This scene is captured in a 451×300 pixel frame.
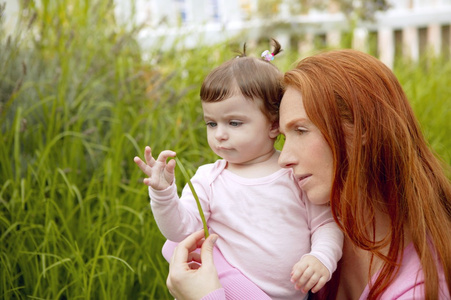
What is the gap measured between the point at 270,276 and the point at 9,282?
959mm

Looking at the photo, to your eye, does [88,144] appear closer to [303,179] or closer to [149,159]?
[149,159]

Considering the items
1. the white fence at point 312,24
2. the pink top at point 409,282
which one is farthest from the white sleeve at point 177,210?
the white fence at point 312,24

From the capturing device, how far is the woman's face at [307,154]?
158 cm

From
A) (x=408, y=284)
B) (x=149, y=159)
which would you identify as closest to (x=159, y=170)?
(x=149, y=159)

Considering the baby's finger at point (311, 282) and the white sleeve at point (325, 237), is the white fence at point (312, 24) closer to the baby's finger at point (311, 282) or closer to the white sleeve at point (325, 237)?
the white sleeve at point (325, 237)

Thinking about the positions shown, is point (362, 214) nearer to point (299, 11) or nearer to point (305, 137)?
point (305, 137)

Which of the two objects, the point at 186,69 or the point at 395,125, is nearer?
the point at 395,125

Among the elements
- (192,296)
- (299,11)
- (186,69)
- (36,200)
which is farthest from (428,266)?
(299,11)

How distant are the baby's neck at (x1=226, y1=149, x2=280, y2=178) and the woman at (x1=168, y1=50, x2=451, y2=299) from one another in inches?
4.3

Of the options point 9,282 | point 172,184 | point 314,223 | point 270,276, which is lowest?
point 9,282

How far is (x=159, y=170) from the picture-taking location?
156 cm

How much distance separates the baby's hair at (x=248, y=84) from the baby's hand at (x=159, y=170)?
0.24 meters

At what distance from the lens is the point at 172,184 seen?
1.58 meters

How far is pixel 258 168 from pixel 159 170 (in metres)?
0.31
